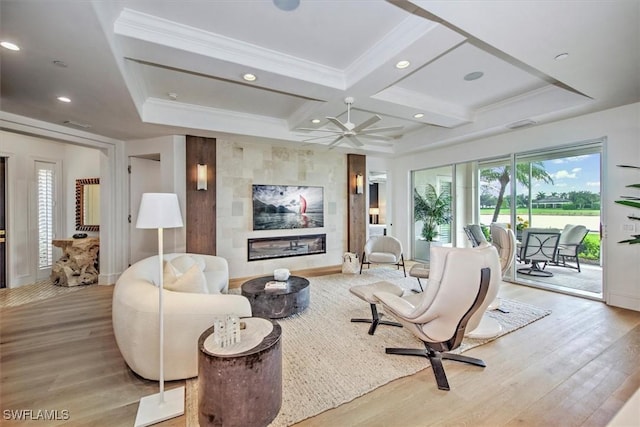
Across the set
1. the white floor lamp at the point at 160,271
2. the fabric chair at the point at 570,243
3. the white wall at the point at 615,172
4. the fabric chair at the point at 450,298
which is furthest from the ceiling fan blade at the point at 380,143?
the white floor lamp at the point at 160,271

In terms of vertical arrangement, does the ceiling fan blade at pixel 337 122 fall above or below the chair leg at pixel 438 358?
above

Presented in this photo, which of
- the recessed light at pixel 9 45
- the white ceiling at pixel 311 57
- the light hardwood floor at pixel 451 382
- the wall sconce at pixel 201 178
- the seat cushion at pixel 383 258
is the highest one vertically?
the white ceiling at pixel 311 57

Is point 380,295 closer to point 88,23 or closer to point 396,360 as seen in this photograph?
point 396,360

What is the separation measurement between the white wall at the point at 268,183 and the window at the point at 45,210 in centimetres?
333

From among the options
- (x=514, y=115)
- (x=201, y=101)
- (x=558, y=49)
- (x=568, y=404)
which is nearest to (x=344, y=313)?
(x=568, y=404)

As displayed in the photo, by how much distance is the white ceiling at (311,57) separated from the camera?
2.06m

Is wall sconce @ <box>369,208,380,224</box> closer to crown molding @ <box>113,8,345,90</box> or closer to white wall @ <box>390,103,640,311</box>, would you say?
white wall @ <box>390,103,640,311</box>

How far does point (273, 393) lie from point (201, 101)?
13.4 ft

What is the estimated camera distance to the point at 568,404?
200cm

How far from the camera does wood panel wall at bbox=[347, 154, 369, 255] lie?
668cm

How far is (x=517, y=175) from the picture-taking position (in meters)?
5.15

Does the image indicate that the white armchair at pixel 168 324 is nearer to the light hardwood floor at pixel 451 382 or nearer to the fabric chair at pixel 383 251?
the light hardwood floor at pixel 451 382

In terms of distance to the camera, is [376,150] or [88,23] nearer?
[88,23]

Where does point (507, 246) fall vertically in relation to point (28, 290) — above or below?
above
